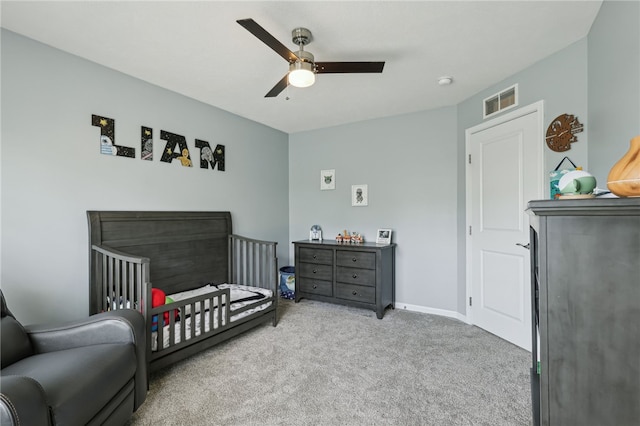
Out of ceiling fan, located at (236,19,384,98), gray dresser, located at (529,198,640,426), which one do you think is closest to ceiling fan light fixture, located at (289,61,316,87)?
ceiling fan, located at (236,19,384,98)

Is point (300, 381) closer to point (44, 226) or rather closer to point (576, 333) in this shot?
point (576, 333)

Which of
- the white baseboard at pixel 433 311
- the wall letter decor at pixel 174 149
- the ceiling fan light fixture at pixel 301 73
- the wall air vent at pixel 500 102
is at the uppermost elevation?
the wall air vent at pixel 500 102

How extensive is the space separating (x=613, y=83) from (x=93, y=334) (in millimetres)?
3233

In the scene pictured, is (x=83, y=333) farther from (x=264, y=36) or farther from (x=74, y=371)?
(x=264, y=36)

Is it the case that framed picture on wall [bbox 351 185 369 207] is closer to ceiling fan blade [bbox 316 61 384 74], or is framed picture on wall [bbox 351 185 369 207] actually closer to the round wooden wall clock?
A: the round wooden wall clock

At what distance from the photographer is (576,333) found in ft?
2.73

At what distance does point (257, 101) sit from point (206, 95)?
20.4 inches

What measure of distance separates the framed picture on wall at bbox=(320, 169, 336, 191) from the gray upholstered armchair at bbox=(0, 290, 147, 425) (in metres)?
2.96

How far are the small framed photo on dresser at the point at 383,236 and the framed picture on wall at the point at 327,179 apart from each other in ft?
3.10

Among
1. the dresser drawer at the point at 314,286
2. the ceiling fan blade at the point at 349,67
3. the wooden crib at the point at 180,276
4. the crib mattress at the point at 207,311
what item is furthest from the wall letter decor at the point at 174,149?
the dresser drawer at the point at 314,286

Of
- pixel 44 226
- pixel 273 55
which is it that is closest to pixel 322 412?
pixel 44 226

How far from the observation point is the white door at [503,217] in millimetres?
2545

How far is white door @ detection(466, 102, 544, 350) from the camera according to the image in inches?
100

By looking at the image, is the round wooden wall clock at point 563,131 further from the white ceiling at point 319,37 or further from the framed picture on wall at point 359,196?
the framed picture on wall at point 359,196
